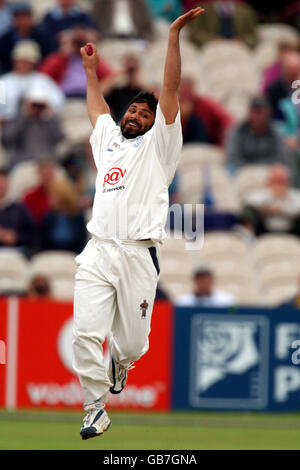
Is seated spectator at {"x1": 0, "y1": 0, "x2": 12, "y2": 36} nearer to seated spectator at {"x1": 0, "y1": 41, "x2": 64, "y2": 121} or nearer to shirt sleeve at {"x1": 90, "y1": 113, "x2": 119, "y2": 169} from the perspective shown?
seated spectator at {"x1": 0, "y1": 41, "x2": 64, "y2": 121}

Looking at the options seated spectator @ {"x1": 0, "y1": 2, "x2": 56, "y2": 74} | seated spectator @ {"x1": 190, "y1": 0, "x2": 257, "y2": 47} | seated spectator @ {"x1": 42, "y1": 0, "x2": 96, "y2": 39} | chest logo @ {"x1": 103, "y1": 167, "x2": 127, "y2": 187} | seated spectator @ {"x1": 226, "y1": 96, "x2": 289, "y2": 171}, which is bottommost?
chest logo @ {"x1": 103, "y1": 167, "x2": 127, "y2": 187}

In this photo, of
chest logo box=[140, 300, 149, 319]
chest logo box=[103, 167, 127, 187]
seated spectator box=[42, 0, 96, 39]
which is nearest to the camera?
chest logo box=[103, 167, 127, 187]

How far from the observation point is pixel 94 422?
8.04 meters

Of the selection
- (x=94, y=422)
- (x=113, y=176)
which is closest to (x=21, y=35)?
(x=113, y=176)

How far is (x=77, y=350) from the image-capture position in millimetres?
8133

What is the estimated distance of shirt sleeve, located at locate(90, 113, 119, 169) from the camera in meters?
8.53

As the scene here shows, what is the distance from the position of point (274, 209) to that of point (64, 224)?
2756mm

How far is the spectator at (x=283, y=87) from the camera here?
17312 millimetres

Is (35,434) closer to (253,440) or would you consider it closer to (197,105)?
(253,440)

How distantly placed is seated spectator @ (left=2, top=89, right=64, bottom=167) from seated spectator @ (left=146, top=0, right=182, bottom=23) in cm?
465

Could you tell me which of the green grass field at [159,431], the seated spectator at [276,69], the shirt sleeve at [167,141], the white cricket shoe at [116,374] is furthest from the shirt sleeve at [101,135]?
the seated spectator at [276,69]

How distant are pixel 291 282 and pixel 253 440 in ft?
15.4

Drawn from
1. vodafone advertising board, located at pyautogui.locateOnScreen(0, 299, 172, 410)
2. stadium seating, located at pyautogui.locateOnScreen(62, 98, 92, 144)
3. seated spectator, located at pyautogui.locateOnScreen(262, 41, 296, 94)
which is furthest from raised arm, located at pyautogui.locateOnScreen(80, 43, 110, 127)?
seated spectator, located at pyautogui.locateOnScreen(262, 41, 296, 94)

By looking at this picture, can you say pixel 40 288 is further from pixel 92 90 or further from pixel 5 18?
pixel 5 18
